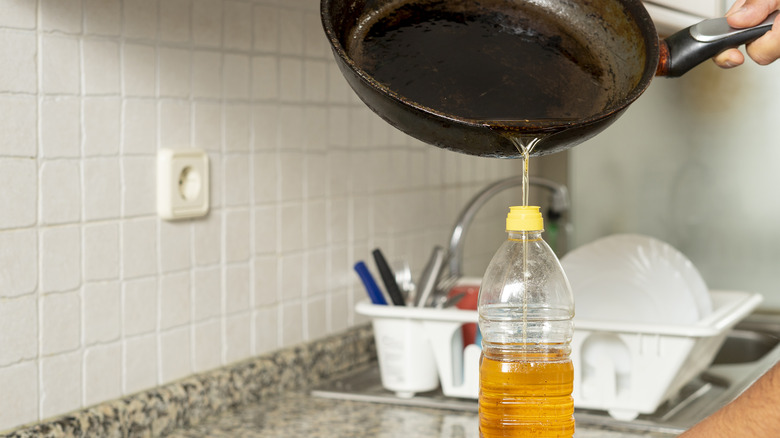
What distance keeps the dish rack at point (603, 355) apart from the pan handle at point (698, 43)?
400 millimetres

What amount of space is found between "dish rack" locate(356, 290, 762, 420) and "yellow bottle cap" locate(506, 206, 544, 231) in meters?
0.37

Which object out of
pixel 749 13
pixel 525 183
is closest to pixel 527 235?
pixel 525 183

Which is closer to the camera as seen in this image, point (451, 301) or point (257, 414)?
point (257, 414)

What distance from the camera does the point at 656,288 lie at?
1.34m

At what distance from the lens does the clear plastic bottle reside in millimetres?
997

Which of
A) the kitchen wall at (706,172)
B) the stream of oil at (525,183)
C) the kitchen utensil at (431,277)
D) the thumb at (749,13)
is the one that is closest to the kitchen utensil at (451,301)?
the kitchen utensil at (431,277)

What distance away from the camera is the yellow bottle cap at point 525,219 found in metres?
0.87

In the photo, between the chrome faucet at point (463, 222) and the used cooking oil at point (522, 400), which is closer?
the used cooking oil at point (522, 400)

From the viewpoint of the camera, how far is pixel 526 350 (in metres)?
1.08

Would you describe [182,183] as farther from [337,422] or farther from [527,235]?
[527,235]

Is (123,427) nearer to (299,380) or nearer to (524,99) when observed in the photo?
(299,380)

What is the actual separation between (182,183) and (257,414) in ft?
1.06

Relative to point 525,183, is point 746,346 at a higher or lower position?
lower

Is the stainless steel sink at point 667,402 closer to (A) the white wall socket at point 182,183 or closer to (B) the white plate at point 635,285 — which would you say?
(B) the white plate at point 635,285
